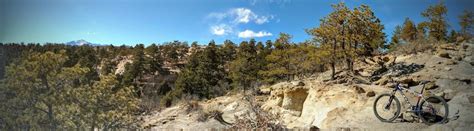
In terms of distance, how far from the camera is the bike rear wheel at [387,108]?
7.47 m

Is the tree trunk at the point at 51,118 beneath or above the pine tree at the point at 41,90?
beneath

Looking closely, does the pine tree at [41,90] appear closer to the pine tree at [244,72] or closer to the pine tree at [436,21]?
the pine tree at [244,72]

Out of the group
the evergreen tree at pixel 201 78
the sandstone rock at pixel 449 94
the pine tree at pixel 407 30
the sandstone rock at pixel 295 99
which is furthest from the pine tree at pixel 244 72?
the sandstone rock at pixel 449 94

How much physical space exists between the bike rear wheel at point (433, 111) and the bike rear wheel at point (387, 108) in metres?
0.48

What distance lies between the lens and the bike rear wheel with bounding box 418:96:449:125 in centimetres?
680

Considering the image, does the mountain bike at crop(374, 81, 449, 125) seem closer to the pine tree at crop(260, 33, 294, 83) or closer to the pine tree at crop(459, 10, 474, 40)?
the pine tree at crop(459, 10, 474, 40)

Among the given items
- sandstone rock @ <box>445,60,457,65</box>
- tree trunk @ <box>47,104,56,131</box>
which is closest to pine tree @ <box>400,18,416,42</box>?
sandstone rock @ <box>445,60,457,65</box>

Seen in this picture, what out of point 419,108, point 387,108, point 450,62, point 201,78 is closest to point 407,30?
point 201,78

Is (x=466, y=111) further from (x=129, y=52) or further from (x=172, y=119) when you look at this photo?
(x=129, y=52)

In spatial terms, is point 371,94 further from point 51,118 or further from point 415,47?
point 51,118

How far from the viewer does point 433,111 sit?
6.80 meters

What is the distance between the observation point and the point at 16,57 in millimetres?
11070

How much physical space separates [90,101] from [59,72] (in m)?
2.12

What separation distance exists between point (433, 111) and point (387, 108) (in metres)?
1.01
